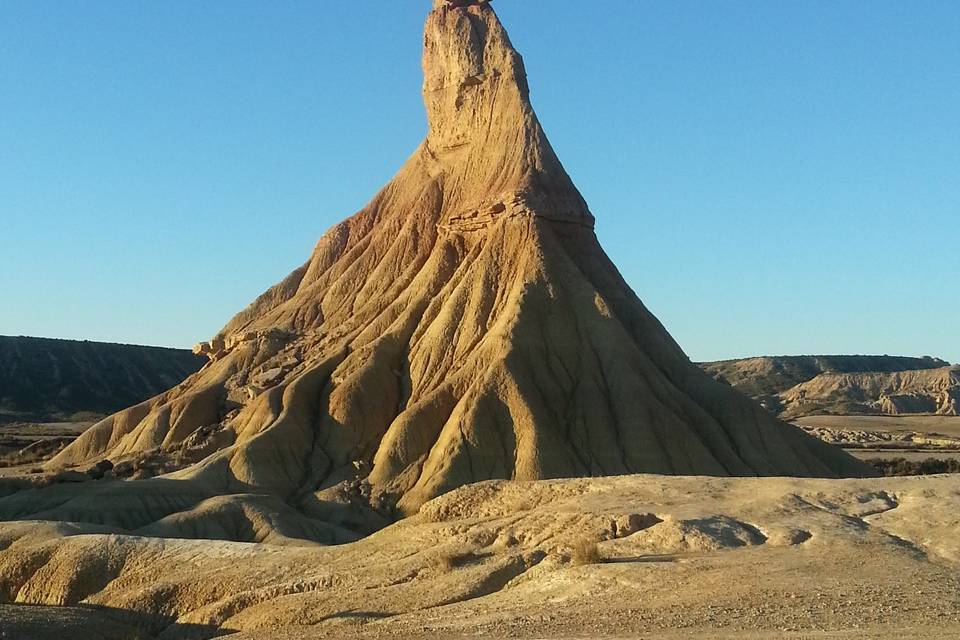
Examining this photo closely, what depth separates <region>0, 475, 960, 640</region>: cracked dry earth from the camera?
63.4 feet

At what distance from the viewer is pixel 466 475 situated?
52.6 meters

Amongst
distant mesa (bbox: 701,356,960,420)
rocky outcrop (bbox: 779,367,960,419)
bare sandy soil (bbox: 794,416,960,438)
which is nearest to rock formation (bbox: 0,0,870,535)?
bare sandy soil (bbox: 794,416,960,438)

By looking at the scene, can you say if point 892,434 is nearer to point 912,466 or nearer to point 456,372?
point 912,466

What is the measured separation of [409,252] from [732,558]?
168ft

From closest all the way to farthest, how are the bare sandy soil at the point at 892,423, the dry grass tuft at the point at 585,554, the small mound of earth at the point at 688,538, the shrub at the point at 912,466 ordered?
the dry grass tuft at the point at 585,554
the small mound of earth at the point at 688,538
the shrub at the point at 912,466
the bare sandy soil at the point at 892,423

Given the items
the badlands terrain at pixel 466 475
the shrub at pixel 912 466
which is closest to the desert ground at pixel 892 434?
the shrub at pixel 912 466

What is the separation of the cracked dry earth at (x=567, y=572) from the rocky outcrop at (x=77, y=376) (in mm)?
107662

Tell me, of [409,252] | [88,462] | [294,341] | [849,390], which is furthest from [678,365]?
[849,390]

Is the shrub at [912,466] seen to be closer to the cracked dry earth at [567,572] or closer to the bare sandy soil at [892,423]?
the bare sandy soil at [892,423]

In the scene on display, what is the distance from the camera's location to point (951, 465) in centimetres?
7481

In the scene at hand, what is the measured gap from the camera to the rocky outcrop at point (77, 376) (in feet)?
461

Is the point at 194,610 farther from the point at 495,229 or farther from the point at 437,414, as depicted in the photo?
the point at 495,229

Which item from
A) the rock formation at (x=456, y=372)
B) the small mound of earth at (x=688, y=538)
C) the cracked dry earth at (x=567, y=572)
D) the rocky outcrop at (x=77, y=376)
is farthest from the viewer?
the rocky outcrop at (x=77, y=376)

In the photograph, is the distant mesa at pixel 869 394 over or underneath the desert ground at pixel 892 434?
over
